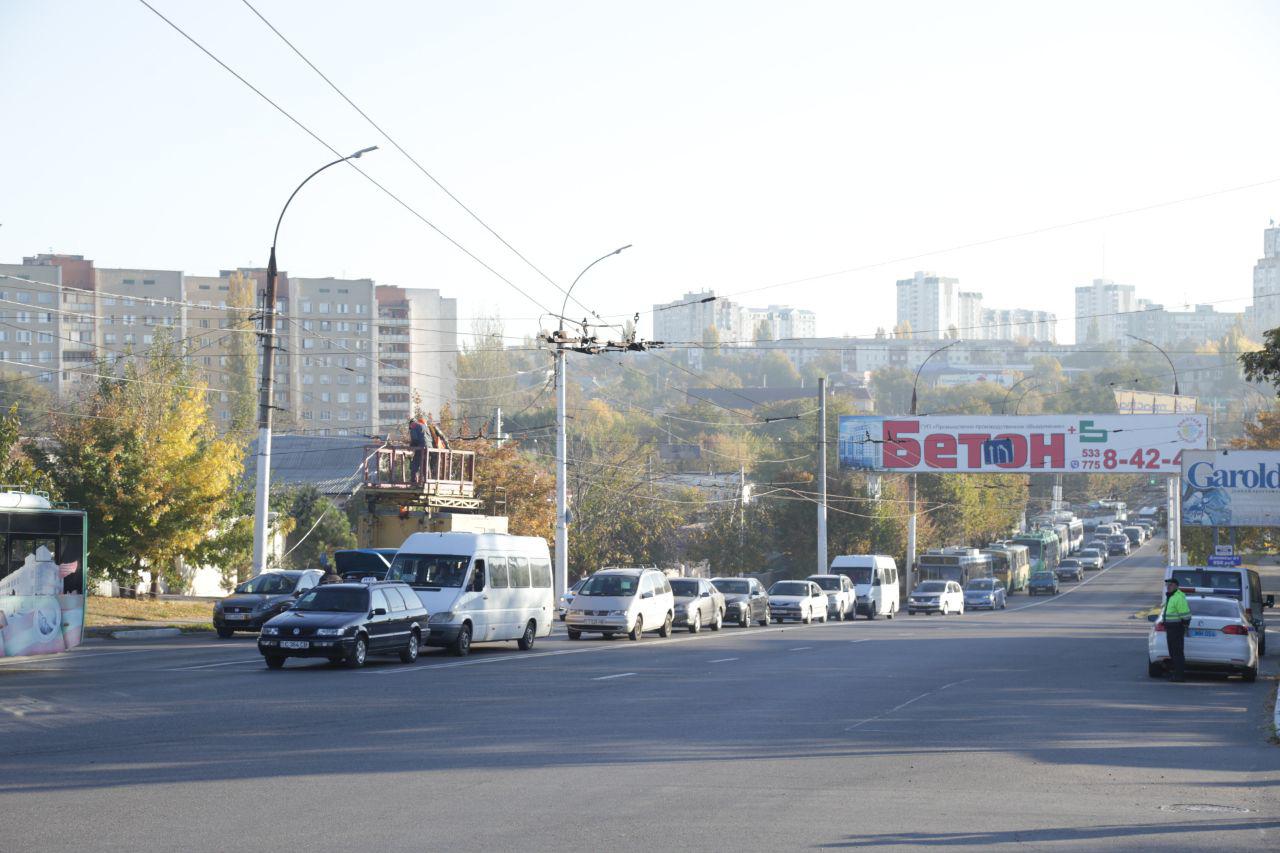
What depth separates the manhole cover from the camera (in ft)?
37.2

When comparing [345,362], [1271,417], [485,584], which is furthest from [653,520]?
[345,362]

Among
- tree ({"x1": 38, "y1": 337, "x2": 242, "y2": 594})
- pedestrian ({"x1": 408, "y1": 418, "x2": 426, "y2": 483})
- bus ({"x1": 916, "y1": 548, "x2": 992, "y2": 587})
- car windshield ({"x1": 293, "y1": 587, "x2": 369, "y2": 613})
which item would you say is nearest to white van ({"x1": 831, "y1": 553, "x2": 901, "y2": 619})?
bus ({"x1": 916, "y1": 548, "x2": 992, "y2": 587})

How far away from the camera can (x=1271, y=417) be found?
251 feet

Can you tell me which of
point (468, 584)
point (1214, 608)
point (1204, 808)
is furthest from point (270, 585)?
point (1204, 808)

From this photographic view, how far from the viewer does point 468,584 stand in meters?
28.0

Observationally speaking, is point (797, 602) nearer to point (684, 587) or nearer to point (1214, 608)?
point (684, 587)

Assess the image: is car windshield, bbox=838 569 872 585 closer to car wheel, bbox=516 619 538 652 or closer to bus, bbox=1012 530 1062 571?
car wheel, bbox=516 619 538 652

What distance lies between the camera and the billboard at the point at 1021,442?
6925 centimetres

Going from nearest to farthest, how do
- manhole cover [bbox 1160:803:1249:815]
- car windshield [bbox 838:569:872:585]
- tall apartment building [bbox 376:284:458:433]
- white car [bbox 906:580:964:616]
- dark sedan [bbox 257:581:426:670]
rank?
manhole cover [bbox 1160:803:1249:815], dark sedan [bbox 257:581:426:670], car windshield [bbox 838:569:872:585], white car [bbox 906:580:964:616], tall apartment building [bbox 376:284:458:433]

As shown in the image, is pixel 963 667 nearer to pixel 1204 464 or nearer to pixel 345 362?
pixel 1204 464

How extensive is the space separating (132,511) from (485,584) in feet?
50.9

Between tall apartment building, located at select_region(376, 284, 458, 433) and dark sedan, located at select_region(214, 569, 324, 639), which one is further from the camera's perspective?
tall apartment building, located at select_region(376, 284, 458, 433)

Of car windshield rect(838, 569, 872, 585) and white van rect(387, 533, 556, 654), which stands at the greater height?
white van rect(387, 533, 556, 654)

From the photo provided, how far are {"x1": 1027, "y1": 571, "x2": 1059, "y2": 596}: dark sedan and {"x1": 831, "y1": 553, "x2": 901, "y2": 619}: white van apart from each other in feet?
121
